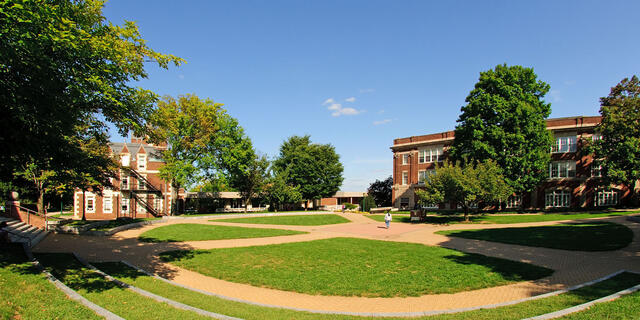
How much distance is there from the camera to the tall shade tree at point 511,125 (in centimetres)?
3522

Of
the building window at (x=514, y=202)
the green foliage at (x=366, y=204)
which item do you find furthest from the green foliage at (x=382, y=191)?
the building window at (x=514, y=202)

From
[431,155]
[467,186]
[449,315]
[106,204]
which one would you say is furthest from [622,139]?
[106,204]

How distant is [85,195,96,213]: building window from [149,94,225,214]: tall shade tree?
32.6 feet

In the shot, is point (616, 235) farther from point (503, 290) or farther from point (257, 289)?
point (257, 289)

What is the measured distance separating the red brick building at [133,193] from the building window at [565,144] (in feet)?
163

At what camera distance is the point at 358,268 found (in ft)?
40.4

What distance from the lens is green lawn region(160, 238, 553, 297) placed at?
1020 centimetres

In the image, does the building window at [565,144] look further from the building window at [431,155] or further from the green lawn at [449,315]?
the green lawn at [449,315]

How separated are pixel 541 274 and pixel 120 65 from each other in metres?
15.0

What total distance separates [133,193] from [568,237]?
4414 centimetres

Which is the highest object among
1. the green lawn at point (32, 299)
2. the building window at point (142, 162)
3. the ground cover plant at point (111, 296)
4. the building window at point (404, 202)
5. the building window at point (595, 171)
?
the building window at point (142, 162)

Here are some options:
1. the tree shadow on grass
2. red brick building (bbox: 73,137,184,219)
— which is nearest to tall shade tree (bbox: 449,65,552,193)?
the tree shadow on grass

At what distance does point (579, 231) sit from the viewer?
1984 centimetres

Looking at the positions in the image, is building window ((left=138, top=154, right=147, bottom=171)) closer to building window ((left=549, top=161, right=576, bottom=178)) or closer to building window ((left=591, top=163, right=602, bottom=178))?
building window ((left=549, top=161, right=576, bottom=178))
